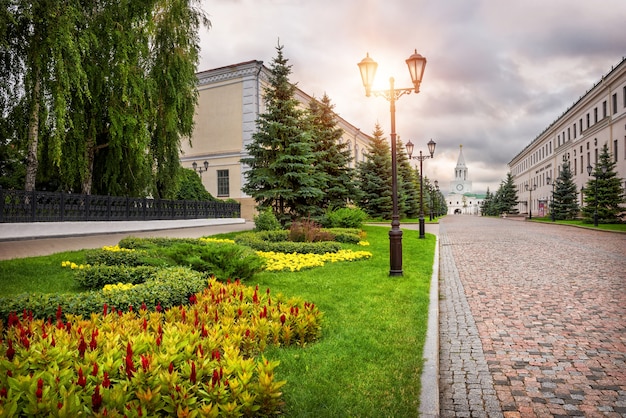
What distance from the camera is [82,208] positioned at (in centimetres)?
1595

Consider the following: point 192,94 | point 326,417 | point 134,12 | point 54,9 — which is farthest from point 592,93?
point 326,417

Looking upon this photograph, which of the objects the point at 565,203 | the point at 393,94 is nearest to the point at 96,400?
the point at 393,94

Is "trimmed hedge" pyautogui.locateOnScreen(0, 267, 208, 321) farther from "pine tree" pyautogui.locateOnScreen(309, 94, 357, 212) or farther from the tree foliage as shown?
"pine tree" pyautogui.locateOnScreen(309, 94, 357, 212)

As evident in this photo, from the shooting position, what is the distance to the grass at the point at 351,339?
125 inches

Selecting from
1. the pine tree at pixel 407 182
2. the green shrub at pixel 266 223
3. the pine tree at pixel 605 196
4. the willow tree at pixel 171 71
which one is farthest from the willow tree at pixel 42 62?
the pine tree at pixel 605 196

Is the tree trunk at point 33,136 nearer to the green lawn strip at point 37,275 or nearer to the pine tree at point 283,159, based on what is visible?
the green lawn strip at point 37,275

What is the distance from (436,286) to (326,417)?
573 centimetres

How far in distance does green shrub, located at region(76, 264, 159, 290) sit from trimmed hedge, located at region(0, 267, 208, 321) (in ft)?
3.26

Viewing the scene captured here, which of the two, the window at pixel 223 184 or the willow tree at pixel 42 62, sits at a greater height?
the willow tree at pixel 42 62

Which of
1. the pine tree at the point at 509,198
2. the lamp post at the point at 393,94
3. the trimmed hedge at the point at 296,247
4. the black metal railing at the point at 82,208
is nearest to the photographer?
the lamp post at the point at 393,94

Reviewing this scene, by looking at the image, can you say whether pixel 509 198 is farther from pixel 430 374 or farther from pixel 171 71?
pixel 430 374

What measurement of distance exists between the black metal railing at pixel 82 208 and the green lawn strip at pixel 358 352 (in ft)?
33.9

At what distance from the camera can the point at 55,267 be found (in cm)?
903

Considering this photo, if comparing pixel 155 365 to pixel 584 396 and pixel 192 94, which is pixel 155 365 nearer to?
pixel 584 396
